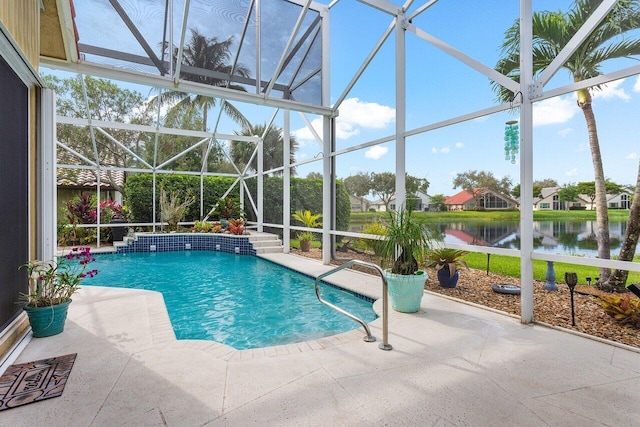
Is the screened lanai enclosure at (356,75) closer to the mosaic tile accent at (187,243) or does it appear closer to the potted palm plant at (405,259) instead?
the potted palm plant at (405,259)

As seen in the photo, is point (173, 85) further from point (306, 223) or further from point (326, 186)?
point (306, 223)

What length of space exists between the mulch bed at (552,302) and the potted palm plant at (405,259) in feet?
4.12

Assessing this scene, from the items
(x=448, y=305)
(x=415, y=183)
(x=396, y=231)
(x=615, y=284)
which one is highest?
(x=415, y=183)

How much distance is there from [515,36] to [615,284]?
3589mm

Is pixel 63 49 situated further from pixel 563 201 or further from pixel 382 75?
pixel 563 201

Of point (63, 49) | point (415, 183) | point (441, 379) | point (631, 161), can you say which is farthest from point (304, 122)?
point (441, 379)

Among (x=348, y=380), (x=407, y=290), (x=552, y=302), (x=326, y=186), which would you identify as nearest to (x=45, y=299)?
(x=348, y=380)

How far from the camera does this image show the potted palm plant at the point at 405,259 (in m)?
4.38

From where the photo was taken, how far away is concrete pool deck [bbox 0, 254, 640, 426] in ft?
7.07

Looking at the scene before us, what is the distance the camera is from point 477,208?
5.34 m

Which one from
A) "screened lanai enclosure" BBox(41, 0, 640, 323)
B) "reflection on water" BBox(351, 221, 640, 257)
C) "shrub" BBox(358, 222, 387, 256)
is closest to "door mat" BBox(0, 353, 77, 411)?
"screened lanai enclosure" BBox(41, 0, 640, 323)

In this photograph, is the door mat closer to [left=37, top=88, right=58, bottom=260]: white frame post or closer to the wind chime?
[left=37, top=88, right=58, bottom=260]: white frame post

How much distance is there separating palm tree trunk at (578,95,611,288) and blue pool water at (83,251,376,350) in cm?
295

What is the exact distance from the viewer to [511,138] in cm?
442
